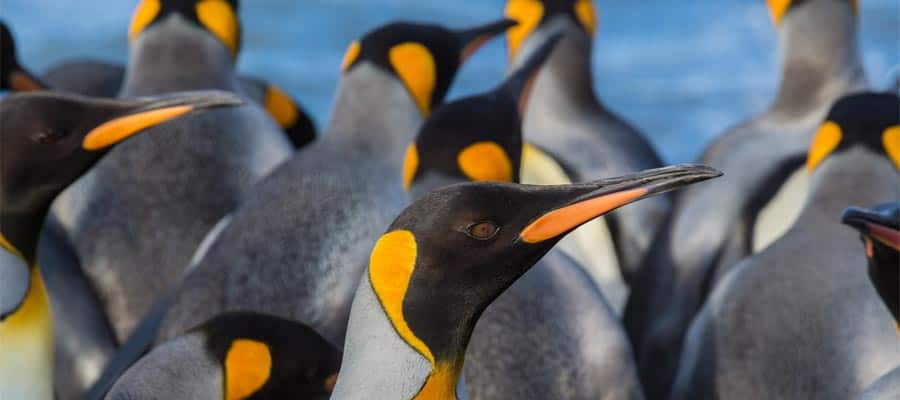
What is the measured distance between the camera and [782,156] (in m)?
4.00

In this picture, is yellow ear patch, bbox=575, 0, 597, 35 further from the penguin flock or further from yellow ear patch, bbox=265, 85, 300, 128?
yellow ear patch, bbox=265, 85, 300, 128

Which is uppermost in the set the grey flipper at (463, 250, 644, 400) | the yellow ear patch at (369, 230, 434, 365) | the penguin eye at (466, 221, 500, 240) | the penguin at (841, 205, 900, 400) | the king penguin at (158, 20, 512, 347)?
the penguin eye at (466, 221, 500, 240)

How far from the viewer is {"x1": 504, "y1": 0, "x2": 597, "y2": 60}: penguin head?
4891 mm

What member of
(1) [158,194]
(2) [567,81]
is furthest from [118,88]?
(2) [567,81]

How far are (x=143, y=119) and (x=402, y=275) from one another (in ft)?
2.75

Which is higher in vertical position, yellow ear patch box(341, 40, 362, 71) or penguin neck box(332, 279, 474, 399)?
penguin neck box(332, 279, 474, 399)

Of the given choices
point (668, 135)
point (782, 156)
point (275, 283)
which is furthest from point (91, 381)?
point (668, 135)

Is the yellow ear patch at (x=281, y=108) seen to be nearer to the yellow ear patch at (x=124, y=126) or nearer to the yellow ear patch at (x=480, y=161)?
the yellow ear patch at (x=480, y=161)

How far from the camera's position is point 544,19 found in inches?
194

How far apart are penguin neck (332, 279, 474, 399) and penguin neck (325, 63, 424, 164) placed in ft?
5.00

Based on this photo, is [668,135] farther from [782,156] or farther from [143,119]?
[143,119]

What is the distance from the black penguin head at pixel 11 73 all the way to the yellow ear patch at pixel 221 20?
48 centimetres

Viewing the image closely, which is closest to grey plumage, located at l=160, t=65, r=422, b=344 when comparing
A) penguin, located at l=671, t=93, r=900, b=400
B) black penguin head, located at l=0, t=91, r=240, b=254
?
black penguin head, located at l=0, t=91, r=240, b=254

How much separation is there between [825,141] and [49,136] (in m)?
1.54
